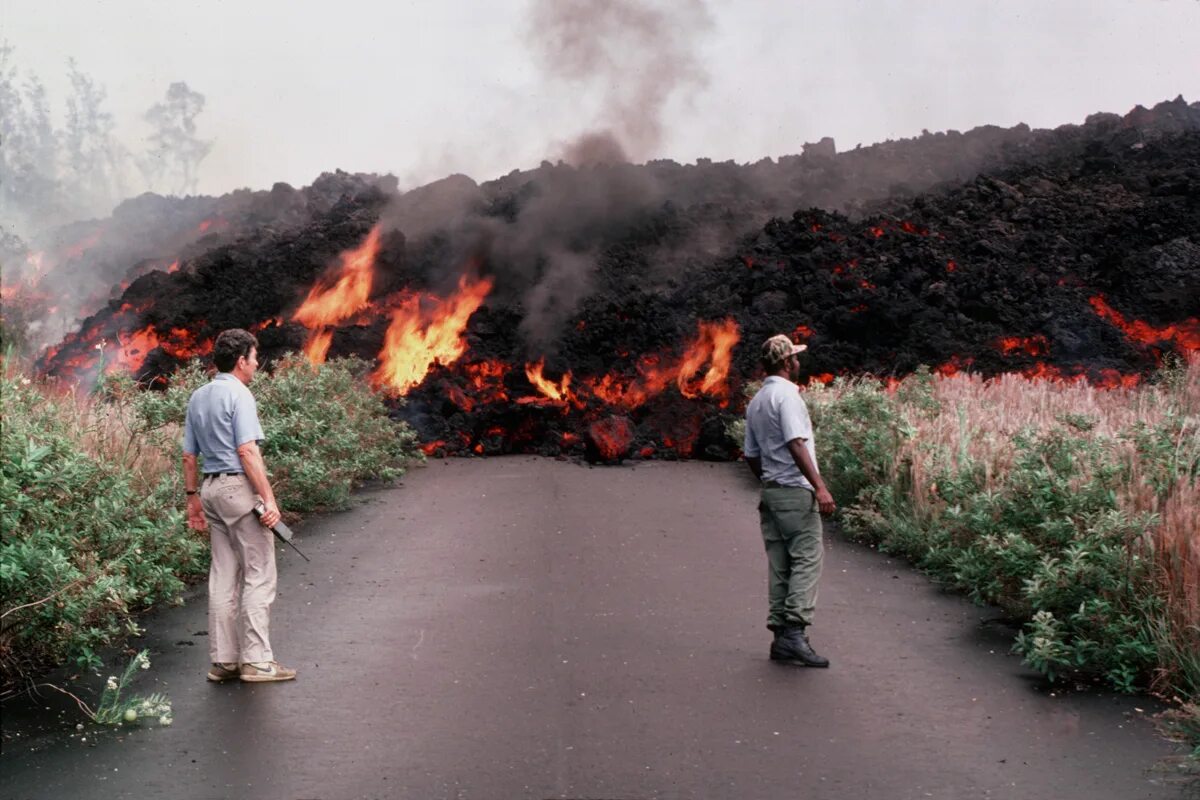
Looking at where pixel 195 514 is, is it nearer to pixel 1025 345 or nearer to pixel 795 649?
pixel 795 649

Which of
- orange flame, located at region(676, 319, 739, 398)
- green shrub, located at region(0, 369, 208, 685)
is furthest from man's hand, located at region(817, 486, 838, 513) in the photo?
orange flame, located at region(676, 319, 739, 398)

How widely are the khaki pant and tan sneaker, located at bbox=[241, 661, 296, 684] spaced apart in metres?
0.03

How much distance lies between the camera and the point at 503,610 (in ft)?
29.0

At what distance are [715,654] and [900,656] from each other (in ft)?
3.65

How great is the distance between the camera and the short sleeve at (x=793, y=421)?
755 cm

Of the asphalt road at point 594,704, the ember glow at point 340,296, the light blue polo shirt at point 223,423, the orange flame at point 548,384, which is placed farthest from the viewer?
the ember glow at point 340,296

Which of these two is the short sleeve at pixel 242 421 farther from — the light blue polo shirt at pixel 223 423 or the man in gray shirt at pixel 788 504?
the man in gray shirt at pixel 788 504

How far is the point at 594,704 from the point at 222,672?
2167mm

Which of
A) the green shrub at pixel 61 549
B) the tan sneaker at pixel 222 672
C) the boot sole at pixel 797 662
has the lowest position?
the boot sole at pixel 797 662

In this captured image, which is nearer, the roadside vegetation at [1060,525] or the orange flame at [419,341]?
the roadside vegetation at [1060,525]

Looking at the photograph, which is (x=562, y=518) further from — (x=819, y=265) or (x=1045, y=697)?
(x=819, y=265)

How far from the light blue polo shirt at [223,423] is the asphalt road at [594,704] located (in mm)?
1246

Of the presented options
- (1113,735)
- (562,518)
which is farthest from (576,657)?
(562,518)

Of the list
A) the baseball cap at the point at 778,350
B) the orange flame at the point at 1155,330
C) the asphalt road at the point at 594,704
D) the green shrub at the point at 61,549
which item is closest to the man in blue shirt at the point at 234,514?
the asphalt road at the point at 594,704
